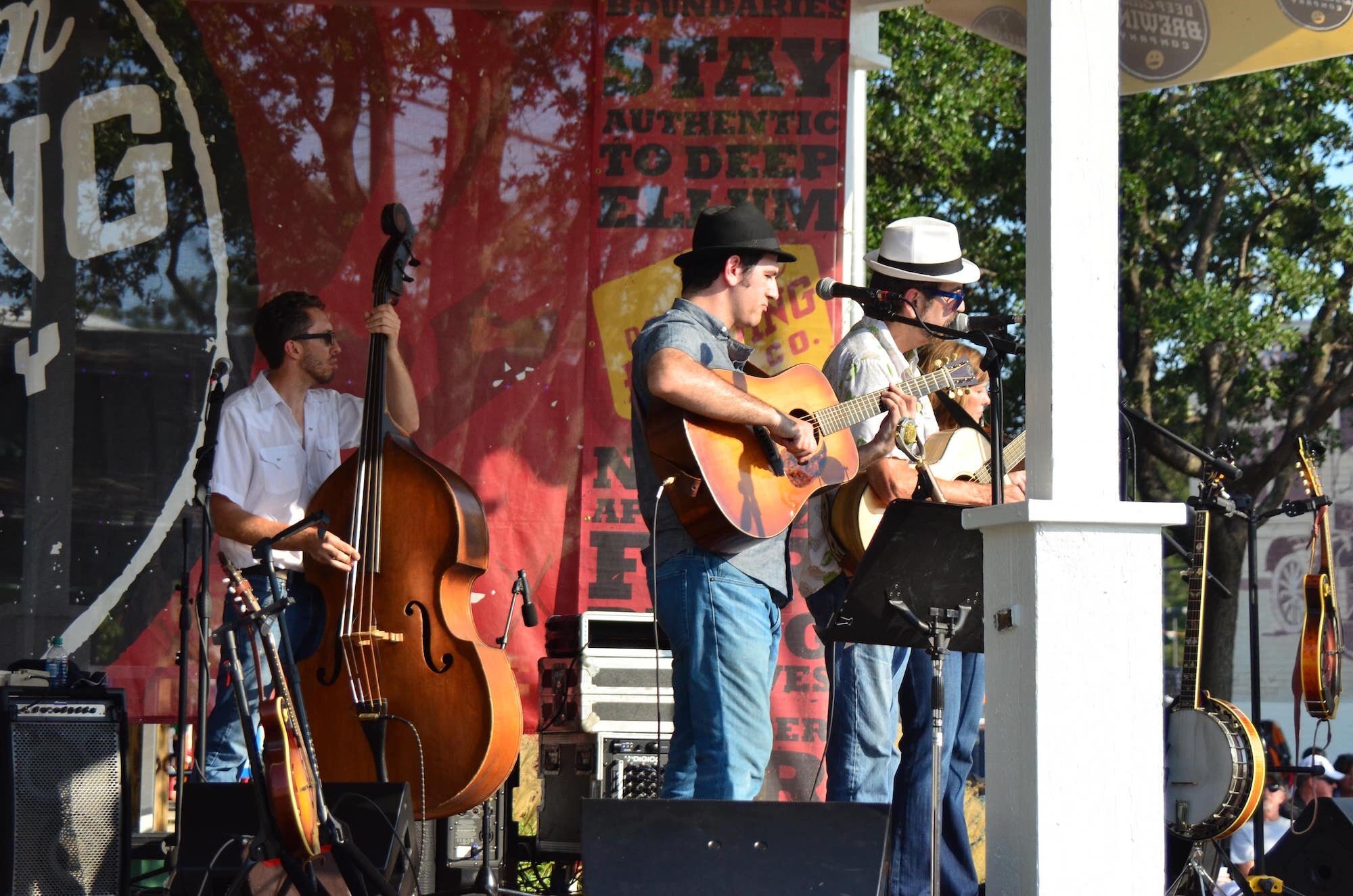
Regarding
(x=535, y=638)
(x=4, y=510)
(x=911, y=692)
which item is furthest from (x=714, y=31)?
(x=4, y=510)

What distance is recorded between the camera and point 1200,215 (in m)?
13.8

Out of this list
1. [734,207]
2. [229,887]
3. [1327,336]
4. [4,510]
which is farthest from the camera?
[1327,336]

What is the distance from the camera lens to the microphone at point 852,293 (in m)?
3.89

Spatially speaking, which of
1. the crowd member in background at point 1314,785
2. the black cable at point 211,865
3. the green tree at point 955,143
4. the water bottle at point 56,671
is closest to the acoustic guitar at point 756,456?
the black cable at point 211,865

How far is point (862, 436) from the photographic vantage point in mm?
4488

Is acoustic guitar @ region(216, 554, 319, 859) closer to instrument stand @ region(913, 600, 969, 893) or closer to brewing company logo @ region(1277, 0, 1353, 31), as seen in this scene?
instrument stand @ region(913, 600, 969, 893)

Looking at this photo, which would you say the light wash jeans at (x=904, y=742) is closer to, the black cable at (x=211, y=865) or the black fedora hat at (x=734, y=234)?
the black fedora hat at (x=734, y=234)

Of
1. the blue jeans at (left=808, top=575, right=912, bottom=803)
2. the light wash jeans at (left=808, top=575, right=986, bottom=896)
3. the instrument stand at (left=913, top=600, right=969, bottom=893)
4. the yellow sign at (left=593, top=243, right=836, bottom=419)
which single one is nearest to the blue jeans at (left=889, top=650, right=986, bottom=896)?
the light wash jeans at (left=808, top=575, right=986, bottom=896)

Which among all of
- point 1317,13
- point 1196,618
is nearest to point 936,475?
point 1196,618

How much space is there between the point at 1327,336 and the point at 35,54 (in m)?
10.8

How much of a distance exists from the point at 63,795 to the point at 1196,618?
152 inches

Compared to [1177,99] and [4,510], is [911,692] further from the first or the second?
[1177,99]

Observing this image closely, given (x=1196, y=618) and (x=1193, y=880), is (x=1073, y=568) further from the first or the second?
(x=1196, y=618)

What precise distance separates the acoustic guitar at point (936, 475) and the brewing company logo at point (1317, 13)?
105 inches
